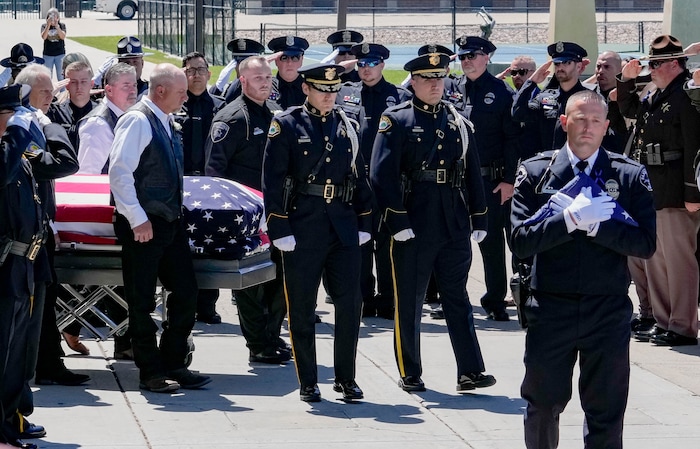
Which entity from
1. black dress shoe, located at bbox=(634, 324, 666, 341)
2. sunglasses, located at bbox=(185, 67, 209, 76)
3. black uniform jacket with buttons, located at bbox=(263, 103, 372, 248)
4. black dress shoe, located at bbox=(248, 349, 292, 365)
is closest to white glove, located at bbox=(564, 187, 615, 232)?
black uniform jacket with buttons, located at bbox=(263, 103, 372, 248)

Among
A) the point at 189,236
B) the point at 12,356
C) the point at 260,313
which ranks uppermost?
the point at 189,236

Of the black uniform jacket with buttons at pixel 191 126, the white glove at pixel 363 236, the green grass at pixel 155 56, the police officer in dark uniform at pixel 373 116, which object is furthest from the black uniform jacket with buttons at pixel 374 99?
the green grass at pixel 155 56

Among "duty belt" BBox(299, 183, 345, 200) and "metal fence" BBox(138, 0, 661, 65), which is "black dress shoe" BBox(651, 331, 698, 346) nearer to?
"duty belt" BBox(299, 183, 345, 200)

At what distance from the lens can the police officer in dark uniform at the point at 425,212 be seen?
8.19 meters

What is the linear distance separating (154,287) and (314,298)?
95cm

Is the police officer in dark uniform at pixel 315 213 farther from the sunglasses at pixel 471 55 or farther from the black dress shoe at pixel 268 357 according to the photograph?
the sunglasses at pixel 471 55

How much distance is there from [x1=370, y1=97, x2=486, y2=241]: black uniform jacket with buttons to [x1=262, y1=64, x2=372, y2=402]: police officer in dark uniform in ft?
0.85

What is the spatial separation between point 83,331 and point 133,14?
41.7m

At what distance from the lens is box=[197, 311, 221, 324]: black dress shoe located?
409 inches

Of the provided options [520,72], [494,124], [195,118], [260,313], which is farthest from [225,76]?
[260,313]

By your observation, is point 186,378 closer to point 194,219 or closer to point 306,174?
point 194,219

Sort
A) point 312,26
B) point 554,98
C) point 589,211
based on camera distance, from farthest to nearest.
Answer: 1. point 312,26
2. point 554,98
3. point 589,211

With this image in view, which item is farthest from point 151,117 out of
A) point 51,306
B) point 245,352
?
point 245,352

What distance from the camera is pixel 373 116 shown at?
10.8 meters
